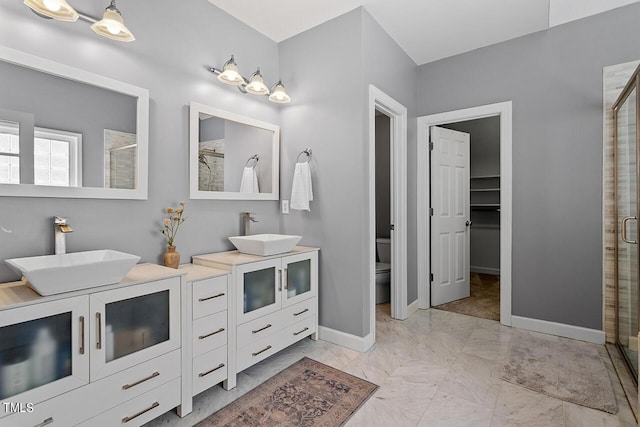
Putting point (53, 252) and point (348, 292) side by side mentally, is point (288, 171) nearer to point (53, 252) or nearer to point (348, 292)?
point (348, 292)

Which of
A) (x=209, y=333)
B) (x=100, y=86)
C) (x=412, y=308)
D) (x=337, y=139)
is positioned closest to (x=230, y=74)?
(x=100, y=86)

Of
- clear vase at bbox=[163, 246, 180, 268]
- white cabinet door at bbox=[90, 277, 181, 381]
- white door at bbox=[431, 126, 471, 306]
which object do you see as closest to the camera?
white cabinet door at bbox=[90, 277, 181, 381]

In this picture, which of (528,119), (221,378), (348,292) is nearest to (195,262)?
(221,378)

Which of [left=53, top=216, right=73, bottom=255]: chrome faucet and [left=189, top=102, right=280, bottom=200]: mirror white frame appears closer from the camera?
[left=53, top=216, right=73, bottom=255]: chrome faucet

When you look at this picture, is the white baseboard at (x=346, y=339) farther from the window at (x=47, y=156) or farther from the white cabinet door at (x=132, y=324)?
the window at (x=47, y=156)

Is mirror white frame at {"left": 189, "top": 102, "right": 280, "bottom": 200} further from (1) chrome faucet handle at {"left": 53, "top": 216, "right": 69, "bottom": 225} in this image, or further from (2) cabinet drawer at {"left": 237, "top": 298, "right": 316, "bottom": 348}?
(2) cabinet drawer at {"left": 237, "top": 298, "right": 316, "bottom": 348}

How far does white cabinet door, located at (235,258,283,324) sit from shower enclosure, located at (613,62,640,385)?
2255mm

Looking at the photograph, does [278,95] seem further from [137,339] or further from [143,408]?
[143,408]

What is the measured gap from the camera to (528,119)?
9.56 feet

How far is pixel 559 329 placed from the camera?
9.16 ft

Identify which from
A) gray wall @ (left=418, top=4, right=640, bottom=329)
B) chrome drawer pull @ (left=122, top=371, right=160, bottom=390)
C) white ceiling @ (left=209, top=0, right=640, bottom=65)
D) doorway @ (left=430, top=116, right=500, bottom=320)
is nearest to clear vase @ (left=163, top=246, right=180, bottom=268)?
chrome drawer pull @ (left=122, top=371, right=160, bottom=390)

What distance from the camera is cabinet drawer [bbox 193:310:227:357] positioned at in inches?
70.2

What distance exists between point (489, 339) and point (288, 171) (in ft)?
7.50

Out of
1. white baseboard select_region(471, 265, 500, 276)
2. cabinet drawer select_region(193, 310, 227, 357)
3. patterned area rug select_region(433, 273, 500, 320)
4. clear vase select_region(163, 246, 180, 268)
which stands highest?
clear vase select_region(163, 246, 180, 268)
